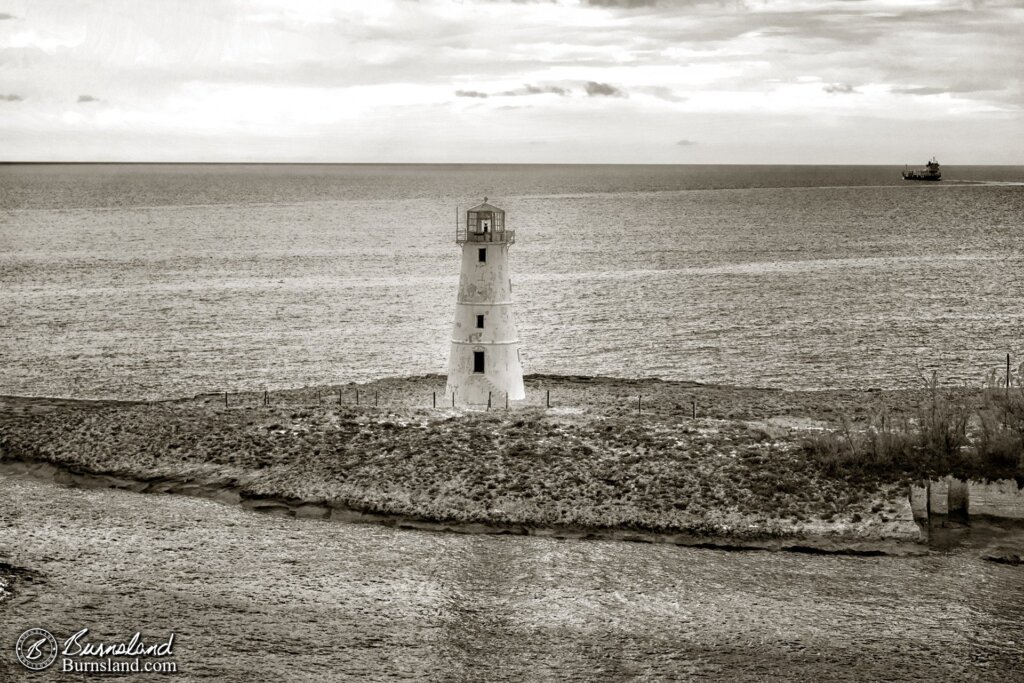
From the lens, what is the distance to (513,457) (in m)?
30.7

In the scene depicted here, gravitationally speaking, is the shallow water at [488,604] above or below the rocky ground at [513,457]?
below

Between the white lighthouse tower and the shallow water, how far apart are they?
34.8 ft

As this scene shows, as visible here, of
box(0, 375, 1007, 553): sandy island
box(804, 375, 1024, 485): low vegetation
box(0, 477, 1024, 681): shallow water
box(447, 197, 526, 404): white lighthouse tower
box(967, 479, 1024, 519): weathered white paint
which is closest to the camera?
box(0, 477, 1024, 681): shallow water

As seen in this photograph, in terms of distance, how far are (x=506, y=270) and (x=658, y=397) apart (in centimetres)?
805

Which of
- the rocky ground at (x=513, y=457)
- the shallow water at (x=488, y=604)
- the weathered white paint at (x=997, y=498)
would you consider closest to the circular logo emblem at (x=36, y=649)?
the shallow water at (x=488, y=604)

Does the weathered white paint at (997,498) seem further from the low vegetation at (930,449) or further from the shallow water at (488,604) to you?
the shallow water at (488,604)

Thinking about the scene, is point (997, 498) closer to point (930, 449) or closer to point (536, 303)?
point (930, 449)

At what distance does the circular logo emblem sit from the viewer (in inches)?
781

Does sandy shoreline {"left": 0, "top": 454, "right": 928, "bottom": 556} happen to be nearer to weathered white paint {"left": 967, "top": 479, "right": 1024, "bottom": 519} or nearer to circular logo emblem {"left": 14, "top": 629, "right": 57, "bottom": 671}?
weathered white paint {"left": 967, "top": 479, "right": 1024, "bottom": 519}

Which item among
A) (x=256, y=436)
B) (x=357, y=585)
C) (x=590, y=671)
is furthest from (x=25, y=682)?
(x=256, y=436)

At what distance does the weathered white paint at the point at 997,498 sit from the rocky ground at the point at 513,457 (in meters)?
1.95

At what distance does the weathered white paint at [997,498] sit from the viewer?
91.0 feet

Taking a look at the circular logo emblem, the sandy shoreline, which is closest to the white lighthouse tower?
the sandy shoreline

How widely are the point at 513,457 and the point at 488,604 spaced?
819 cm
